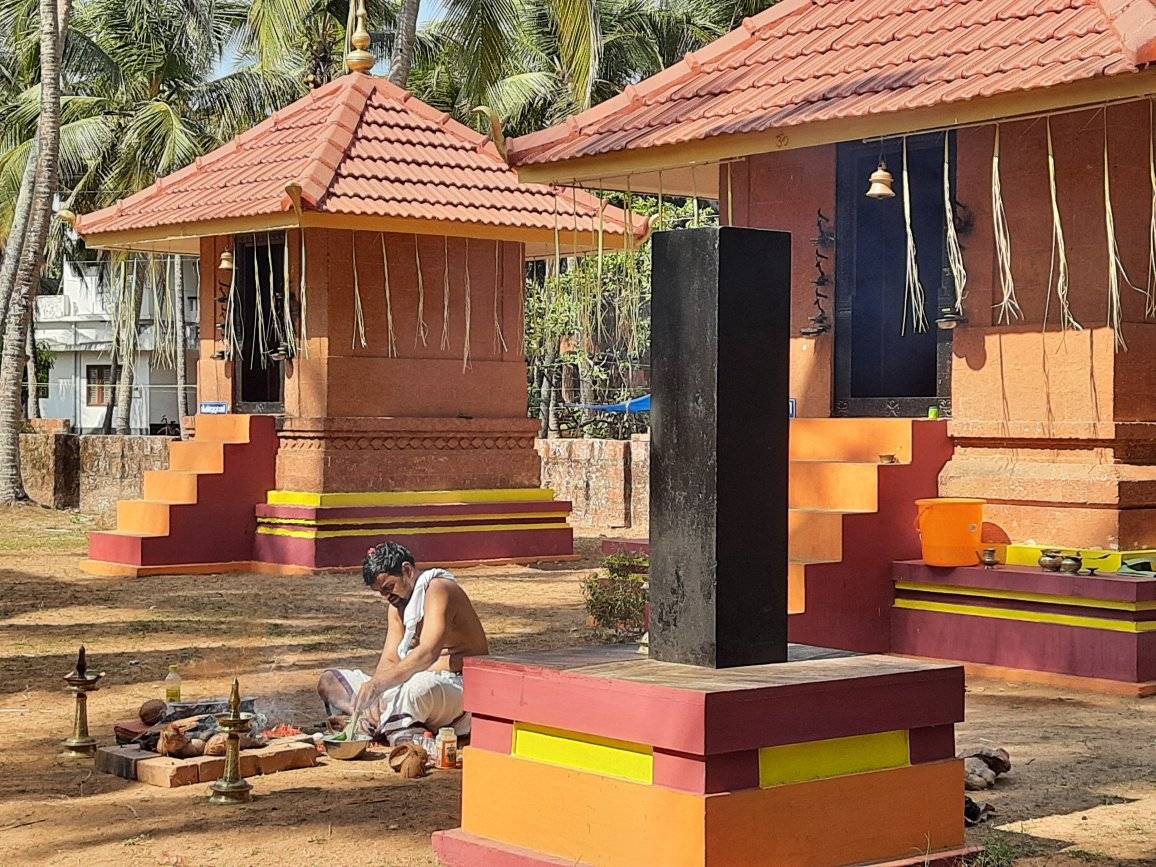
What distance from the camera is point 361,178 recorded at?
15508mm

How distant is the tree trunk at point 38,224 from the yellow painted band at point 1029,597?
1537cm

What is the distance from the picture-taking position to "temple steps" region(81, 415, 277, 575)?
15.5 metres

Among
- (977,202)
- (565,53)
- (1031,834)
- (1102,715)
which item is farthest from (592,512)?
(1031,834)

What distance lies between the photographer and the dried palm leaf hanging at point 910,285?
10.0m

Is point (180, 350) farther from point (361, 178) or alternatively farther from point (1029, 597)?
point (1029, 597)

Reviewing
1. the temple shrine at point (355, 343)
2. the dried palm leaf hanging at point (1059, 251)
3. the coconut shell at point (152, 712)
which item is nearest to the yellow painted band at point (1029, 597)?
the dried palm leaf hanging at point (1059, 251)

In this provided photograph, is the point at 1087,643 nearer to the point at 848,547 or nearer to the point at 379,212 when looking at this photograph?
the point at 848,547

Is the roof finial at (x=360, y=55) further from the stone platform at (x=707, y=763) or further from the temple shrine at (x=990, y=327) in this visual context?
the stone platform at (x=707, y=763)

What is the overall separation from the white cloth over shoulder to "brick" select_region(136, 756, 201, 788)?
1.15 m

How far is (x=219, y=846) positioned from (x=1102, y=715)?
480 cm

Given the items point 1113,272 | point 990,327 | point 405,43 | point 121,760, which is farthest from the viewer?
point 405,43

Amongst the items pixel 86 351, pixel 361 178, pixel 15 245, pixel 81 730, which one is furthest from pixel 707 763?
pixel 86 351

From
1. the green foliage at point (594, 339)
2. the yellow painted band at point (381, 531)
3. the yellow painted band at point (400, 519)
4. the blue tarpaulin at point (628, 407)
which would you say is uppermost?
the green foliage at point (594, 339)

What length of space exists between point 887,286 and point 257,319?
662cm
